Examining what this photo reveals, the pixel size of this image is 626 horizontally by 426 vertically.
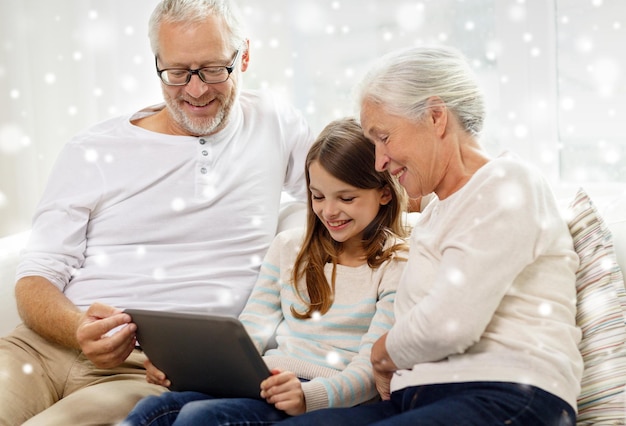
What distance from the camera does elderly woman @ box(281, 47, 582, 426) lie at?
1248 mm

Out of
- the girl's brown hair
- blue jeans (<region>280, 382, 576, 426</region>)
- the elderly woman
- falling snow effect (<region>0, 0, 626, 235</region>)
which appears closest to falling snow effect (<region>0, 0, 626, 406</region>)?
falling snow effect (<region>0, 0, 626, 235</region>)

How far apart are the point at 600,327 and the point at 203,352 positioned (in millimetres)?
717

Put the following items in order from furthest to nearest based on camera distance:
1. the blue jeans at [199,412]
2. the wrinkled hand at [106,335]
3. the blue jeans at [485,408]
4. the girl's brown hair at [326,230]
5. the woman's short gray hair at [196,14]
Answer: the woman's short gray hair at [196,14] → the girl's brown hair at [326,230] → the wrinkled hand at [106,335] → the blue jeans at [199,412] → the blue jeans at [485,408]

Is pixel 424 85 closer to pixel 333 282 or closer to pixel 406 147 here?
pixel 406 147

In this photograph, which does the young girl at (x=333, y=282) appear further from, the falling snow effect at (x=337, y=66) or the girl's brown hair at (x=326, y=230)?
the falling snow effect at (x=337, y=66)

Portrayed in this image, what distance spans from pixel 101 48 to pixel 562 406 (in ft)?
6.86

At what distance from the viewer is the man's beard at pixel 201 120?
1.87 metres

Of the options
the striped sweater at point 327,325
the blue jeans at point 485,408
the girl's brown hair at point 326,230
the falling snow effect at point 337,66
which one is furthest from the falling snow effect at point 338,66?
the blue jeans at point 485,408

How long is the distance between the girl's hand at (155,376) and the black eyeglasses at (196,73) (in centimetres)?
68

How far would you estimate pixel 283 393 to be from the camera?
1.39 m

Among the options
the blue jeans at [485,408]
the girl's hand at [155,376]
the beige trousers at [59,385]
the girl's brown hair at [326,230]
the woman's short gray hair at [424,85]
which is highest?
the woman's short gray hair at [424,85]

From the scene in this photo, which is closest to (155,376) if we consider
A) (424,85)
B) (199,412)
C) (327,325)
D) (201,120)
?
(199,412)

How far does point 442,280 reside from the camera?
4.22 ft

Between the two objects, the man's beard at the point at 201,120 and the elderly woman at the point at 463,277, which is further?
the man's beard at the point at 201,120
